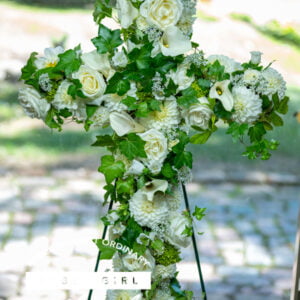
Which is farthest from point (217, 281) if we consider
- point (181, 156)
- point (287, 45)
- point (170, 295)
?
point (287, 45)

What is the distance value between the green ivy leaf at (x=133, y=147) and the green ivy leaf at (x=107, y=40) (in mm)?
184

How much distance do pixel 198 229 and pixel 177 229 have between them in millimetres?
1917

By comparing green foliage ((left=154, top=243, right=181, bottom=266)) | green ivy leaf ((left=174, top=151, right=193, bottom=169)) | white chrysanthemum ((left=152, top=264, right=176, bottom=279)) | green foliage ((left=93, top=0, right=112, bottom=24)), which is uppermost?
green foliage ((left=93, top=0, right=112, bottom=24))

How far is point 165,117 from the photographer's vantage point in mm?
1435

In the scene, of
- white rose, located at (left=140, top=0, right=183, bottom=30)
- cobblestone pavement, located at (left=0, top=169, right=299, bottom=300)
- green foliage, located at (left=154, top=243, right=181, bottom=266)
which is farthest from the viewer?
cobblestone pavement, located at (left=0, top=169, right=299, bottom=300)

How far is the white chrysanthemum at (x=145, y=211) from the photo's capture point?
1.43 meters

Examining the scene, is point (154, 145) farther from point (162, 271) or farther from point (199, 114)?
point (162, 271)

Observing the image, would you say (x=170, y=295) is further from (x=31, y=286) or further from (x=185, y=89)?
(x=185, y=89)

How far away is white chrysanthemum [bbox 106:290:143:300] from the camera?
1481 mm

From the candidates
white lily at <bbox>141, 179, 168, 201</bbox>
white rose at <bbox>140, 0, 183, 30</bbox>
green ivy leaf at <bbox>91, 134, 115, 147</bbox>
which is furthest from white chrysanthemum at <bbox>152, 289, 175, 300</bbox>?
white rose at <bbox>140, 0, 183, 30</bbox>

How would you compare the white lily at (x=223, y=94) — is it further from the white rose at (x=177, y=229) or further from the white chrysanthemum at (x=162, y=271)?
the white chrysanthemum at (x=162, y=271)

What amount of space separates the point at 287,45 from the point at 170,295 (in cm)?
413

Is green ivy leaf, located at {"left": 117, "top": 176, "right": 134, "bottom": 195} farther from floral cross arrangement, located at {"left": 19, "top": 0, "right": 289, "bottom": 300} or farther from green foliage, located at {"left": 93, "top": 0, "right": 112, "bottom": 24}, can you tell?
green foliage, located at {"left": 93, "top": 0, "right": 112, "bottom": 24}

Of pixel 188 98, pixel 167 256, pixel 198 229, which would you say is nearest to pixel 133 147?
pixel 188 98
